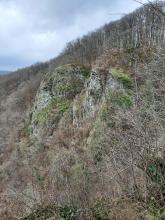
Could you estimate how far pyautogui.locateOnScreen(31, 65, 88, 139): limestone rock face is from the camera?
46031 mm

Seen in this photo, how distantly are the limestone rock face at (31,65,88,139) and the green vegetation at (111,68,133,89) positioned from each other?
10.6 metres

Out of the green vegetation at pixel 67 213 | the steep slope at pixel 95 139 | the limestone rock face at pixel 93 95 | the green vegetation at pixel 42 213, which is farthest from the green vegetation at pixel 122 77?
the green vegetation at pixel 67 213

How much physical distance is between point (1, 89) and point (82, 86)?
265 ft

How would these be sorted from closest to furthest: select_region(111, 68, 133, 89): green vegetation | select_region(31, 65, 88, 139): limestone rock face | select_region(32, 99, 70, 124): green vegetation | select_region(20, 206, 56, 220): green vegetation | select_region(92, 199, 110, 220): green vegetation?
1. select_region(92, 199, 110, 220): green vegetation
2. select_region(20, 206, 56, 220): green vegetation
3. select_region(111, 68, 133, 89): green vegetation
4. select_region(31, 65, 88, 139): limestone rock face
5. select_region(32, 99, 70, 124): green vegetation

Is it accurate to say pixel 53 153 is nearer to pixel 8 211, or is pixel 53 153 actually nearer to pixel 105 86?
pixel 105 86

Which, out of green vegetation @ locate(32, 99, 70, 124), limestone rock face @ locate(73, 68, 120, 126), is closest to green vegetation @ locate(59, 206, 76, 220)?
limestone rock face @ locate(73, 68, 120, 126)

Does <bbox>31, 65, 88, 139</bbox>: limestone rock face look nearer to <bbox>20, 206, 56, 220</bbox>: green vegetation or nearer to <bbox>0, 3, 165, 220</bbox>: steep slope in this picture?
<bbox>0, 3, 165, 220</bbox>: steep slope

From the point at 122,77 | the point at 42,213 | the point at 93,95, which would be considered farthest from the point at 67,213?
the point at 93,95

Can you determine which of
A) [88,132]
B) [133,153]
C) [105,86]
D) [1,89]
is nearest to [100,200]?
[133,153]

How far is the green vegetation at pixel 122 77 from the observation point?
33.1 metres

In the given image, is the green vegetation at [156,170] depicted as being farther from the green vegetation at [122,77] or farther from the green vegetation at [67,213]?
the green vegetation at [122,77]

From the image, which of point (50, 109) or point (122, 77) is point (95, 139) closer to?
point (122, 77)

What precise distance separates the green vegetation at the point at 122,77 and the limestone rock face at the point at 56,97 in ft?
34.7

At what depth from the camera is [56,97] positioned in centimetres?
4978
